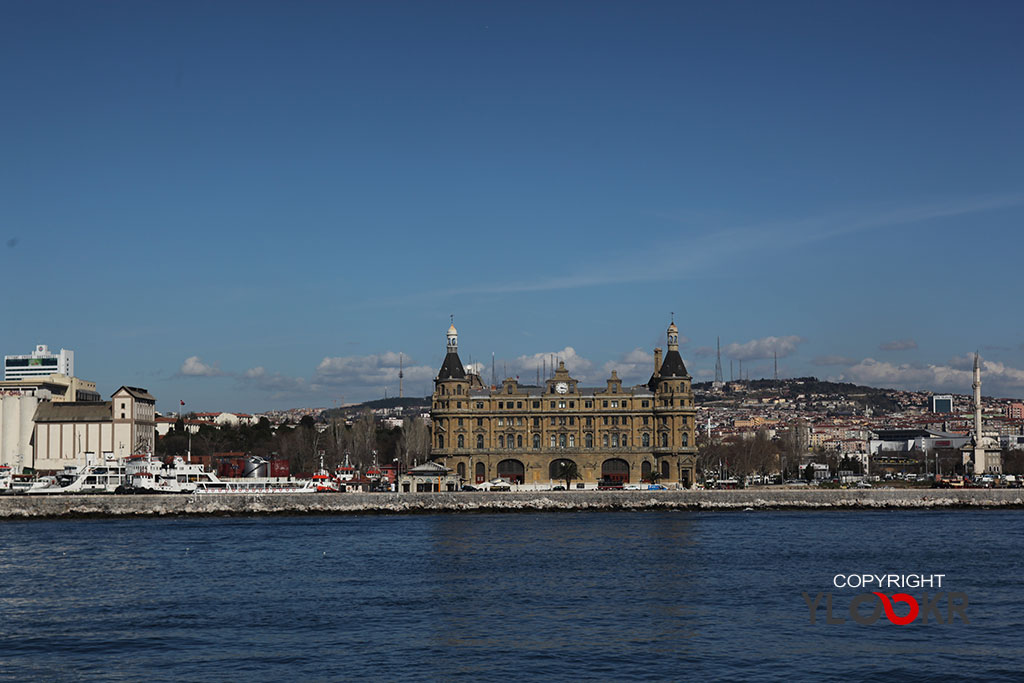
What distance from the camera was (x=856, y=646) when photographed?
87.8 feet

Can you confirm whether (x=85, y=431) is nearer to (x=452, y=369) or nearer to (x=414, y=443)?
(x=414, y=443)

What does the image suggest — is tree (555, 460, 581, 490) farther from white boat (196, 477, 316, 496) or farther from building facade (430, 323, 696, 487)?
white boat (196, 477, 316, 496)

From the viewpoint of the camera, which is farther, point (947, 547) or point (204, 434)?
point (204, 434)

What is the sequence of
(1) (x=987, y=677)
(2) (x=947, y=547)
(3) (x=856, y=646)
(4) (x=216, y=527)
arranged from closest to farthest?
(1) (x=987, y=677) → (3) (x=856, y=646) → (2) (x=947, y=547) → (4) (x=216, y=527)

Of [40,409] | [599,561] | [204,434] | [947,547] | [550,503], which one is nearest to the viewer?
[599,561]

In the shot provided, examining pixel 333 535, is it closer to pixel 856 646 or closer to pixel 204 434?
pixel 856 646

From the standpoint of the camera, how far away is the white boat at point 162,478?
76.4 meters

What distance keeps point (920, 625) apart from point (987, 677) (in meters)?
5.75

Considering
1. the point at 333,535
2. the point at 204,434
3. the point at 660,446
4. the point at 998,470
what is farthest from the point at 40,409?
the point at 998,470

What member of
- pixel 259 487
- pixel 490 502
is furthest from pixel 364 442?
pixel 490 502

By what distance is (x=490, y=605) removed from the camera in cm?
3281

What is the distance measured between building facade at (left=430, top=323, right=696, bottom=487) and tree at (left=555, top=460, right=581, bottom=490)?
0.74ft

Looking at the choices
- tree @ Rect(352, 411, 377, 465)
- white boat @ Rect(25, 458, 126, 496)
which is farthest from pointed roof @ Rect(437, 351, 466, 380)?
white boat @ Rect(25, 458, 126, 496)

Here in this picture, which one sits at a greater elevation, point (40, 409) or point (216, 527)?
point (40, 409)
